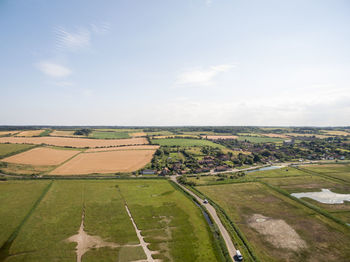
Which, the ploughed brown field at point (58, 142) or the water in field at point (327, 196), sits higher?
the ploughed brown field at point (58, 142)

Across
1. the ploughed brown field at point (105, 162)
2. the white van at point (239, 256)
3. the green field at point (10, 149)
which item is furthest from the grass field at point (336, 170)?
the green field at point (10, 149)

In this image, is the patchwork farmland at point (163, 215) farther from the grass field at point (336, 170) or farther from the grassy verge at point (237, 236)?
the grass field at point (336, 170)

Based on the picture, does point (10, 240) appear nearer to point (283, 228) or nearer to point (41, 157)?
point (283, 228)

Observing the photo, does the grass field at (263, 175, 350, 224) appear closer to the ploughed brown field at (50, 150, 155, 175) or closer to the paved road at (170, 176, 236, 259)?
the paved road at (170, 176, 236, 259)

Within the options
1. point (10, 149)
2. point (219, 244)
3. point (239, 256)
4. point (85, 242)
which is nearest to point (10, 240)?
point (85, 242)

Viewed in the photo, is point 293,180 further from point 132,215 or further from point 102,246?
point 102,246

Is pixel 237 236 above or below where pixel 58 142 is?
below
